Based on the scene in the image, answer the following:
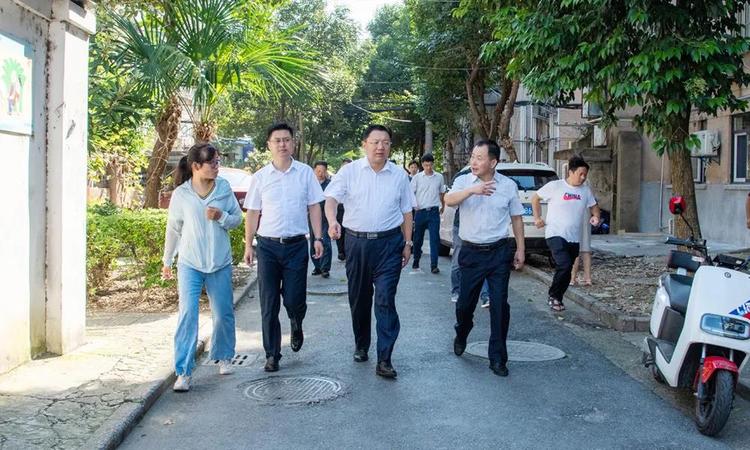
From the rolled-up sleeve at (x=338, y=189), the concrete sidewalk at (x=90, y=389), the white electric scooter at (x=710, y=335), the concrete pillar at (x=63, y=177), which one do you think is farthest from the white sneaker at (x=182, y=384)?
the white electric scooter at (x=710, y=335)

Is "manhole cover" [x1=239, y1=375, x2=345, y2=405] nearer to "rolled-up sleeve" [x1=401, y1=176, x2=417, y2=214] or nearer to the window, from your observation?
"rolled-up sleeve" [x1=401, y1=176, x2=417, y2=214]

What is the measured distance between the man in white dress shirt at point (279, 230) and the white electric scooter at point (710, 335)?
2.77m

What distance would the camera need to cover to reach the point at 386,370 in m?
5.95

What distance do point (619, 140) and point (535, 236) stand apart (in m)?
9.64

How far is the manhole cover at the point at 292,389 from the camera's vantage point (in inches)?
216

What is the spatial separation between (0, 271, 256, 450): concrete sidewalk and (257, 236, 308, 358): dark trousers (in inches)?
32.8

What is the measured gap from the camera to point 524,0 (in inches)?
384

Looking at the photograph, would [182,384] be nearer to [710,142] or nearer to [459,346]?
[459,346]

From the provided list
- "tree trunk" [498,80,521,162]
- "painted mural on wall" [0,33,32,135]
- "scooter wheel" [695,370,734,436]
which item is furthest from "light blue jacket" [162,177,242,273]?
"tree trunk" [498,80,521,162]

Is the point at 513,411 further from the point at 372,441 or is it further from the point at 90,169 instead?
the point at 90,169

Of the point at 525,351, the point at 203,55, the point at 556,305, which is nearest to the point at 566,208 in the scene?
the point at 556,305

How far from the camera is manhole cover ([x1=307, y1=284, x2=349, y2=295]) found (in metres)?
10.2

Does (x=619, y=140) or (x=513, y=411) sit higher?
(x=619, y=140)

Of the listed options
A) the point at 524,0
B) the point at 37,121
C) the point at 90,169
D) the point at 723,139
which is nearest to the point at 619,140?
the point at 723,139
